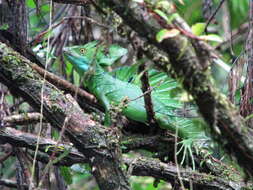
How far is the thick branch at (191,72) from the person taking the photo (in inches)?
70.8

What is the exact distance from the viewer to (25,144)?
2.96 m

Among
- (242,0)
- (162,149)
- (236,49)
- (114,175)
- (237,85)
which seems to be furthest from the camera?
(236,49)

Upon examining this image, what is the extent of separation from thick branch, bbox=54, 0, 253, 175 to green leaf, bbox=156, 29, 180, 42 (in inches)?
2.3

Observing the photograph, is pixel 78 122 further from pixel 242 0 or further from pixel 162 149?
pixel 242 0

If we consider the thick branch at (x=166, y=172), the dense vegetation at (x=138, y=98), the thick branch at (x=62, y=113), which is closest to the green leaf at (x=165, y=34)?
the dense vegetation at (x=138, y=98)

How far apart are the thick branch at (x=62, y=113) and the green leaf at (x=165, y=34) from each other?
87 cm

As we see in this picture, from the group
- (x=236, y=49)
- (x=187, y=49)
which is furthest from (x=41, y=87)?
(x=236, y=49)

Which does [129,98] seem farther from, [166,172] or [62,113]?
[62,113]

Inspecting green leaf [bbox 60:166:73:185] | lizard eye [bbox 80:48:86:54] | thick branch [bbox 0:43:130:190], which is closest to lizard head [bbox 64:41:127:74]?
lizard eye [bbox 80:48:86:54]

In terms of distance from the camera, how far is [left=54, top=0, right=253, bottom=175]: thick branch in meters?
1.80

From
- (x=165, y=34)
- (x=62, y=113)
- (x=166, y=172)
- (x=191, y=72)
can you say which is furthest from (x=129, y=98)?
(x=165, y=34)

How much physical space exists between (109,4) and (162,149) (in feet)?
4.71

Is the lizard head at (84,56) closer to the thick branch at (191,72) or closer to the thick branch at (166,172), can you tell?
the thick branch at (166,172)

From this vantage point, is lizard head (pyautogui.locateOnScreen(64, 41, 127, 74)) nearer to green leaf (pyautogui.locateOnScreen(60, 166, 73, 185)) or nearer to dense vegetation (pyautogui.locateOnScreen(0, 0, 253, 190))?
dense vegetation (pyautogui.locateOnScreen(0, 0, 253, 190))
